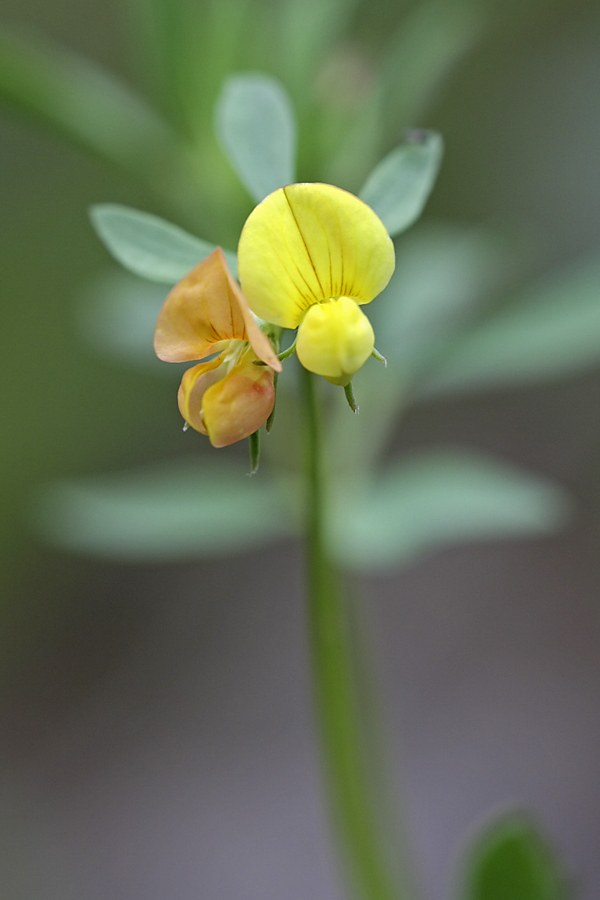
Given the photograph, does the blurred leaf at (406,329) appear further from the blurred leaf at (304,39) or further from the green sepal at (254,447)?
the green sepal at (254,447)

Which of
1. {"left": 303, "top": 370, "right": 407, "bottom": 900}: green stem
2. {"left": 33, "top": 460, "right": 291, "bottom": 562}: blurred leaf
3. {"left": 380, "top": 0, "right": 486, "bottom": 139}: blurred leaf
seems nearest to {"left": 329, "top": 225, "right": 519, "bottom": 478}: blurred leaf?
{"left": 33, "top": 460, "right": 291, "bottom": 562}: blurred leaf

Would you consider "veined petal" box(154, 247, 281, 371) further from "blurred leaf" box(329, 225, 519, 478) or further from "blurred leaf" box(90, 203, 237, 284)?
"blurred leaf" box(329, 225, 519, 478)

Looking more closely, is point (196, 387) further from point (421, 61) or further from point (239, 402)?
point (421, 61)

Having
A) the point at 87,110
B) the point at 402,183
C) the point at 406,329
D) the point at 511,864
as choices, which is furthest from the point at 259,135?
the point at 511,864

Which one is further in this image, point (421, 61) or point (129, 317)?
point (129, 317)

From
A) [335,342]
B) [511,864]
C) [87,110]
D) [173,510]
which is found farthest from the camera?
[173,510]

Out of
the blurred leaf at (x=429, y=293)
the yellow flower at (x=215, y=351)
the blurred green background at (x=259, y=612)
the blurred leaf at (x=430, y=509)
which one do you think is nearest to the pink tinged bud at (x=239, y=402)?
the yellow flower at (x=215, y=351)

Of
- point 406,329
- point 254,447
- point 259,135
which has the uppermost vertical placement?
point 406,329

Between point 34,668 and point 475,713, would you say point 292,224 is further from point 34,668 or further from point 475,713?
point 34,668
